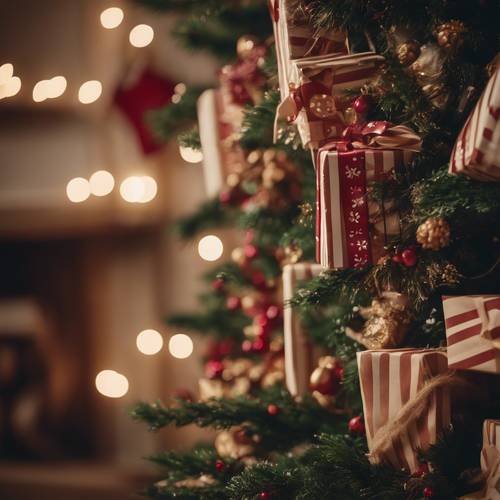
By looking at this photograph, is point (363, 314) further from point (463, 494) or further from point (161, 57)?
point (161, 57)

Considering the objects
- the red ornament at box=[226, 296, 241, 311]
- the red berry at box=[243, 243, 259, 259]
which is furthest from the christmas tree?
the red ornament at box=[226, 296, 241, 311]

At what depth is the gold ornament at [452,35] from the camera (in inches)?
27.4

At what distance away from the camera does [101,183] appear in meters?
1.96

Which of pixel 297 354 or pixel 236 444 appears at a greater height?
pixel 297 354

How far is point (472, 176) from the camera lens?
65 centimetres

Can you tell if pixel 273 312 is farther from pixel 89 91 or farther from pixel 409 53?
pixel 89 91

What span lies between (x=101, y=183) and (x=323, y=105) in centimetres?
130

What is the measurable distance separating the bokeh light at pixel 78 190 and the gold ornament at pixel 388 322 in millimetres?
1333

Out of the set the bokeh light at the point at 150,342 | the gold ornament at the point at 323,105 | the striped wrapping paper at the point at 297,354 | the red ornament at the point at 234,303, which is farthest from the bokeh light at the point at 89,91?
the gold ornament at the point at 323,105

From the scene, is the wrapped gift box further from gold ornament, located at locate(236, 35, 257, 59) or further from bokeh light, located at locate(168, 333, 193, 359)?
bokeh light, located at locate(168, 333, 193, 359)

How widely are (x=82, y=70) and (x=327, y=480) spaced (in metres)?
1.61

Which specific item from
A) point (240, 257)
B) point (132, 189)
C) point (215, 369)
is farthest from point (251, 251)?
point (132, 189)

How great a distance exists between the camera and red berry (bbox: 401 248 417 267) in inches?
28.0

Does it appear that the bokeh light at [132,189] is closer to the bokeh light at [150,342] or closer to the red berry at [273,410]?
the bokeh light at [150,342]
